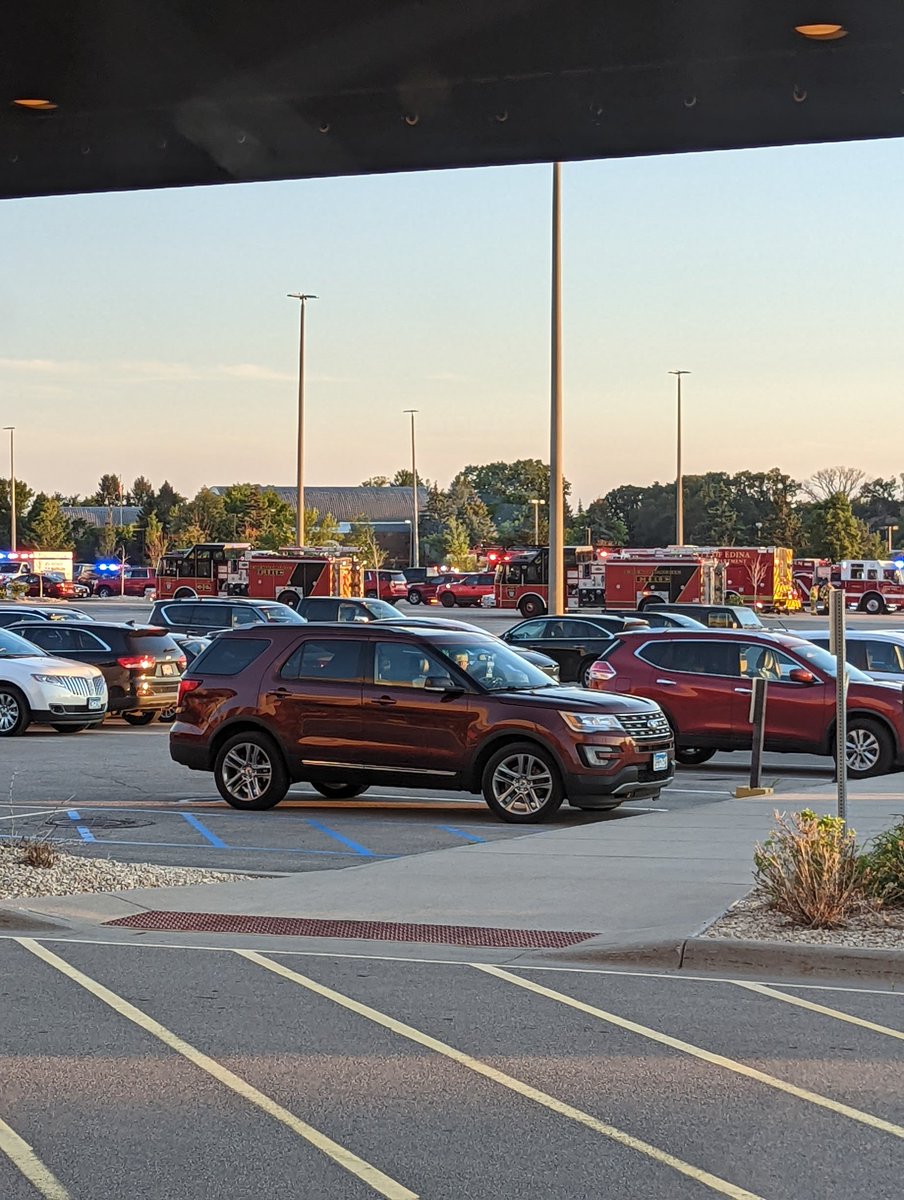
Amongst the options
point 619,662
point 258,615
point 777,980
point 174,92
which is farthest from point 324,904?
point 258,615

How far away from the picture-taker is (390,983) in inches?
343

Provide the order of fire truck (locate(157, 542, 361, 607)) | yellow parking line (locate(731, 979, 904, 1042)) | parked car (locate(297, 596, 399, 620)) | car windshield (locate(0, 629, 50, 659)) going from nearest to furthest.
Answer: yellow parking line (locate(731, 979, 904, 1042)), car windshield (locate(0, 629, 50, 659)), parked car (locate(297, 596, 399, 620)), fire truck (locate(157, 542, 361, 607))

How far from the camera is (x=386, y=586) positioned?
85625 millimetres

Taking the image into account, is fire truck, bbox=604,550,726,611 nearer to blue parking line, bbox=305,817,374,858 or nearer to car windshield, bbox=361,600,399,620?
car windshield, bbox=361,600,399,620

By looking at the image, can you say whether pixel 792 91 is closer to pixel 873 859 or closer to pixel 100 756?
pixel 873 859

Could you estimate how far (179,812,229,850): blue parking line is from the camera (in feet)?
46.1

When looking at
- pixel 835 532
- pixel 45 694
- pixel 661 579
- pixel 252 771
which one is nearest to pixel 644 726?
pixel 252 771

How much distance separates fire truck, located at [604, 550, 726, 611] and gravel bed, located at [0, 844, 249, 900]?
50.0m

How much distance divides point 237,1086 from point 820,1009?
303 centimetres

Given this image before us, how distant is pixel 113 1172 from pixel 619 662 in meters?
15.7

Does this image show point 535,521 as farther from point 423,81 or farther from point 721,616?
point 423,81

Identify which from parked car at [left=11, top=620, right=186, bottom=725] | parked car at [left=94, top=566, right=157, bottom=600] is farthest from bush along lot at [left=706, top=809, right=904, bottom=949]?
parked car at [left=94, top=566, right=157, bottom=600]

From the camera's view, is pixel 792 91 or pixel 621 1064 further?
pixel 792 91

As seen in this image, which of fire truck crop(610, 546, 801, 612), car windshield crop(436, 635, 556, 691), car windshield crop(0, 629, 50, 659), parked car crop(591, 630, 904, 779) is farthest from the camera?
fire truck crop(610, 546, 801, 612)
